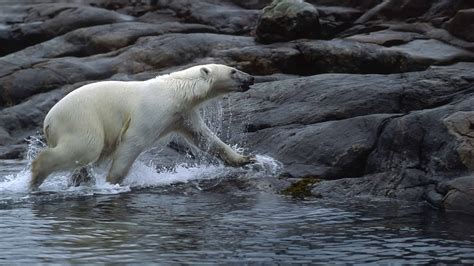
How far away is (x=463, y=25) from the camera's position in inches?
867

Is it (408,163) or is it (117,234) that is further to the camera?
(408,163)

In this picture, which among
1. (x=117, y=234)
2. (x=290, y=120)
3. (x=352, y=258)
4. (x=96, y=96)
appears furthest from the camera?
(x=290, y=120)

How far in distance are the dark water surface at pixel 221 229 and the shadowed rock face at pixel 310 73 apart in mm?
1061

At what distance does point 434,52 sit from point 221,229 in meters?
12.8

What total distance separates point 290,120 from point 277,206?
162 inches

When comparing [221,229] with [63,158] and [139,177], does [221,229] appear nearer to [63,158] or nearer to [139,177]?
[63,158]

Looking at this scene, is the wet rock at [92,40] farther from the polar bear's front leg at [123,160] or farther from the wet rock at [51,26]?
the polar bear's front leg at [123,160]

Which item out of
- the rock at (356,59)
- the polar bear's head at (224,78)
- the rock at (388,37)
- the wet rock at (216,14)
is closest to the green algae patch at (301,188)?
the polar bear's head at (224,78)

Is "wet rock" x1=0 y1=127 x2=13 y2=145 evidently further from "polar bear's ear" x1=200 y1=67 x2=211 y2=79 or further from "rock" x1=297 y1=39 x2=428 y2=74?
"polar bear's ear" x1=200 y1=67 x2=211 y2=79

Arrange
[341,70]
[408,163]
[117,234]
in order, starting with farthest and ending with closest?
[341,70] < [408,163] < [117,234]

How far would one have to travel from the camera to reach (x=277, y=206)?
11078 millimetres

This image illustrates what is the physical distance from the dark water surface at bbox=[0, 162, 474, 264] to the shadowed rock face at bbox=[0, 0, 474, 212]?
106cm

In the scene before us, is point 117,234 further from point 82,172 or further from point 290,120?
point 290,120

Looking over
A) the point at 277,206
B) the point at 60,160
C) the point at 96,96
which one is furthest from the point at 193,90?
the point at 277,206
